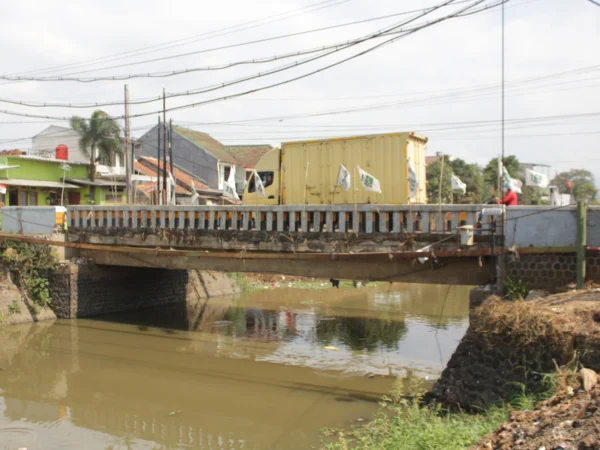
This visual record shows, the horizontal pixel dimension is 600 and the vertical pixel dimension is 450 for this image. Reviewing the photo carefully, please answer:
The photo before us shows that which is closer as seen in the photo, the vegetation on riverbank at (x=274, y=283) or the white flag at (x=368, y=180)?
the white flag at (x=368, y=180)

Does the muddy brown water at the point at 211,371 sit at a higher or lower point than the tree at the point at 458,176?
lower

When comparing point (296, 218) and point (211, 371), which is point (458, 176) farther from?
point (211, 371)

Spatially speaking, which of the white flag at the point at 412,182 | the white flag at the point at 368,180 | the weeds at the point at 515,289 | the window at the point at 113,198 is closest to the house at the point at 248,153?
the window at the point at 113,198

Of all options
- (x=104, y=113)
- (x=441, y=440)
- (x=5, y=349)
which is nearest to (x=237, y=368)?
(x=5, y=349)

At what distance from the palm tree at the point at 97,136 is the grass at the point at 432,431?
1120 inches

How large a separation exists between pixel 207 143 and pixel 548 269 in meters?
36.1

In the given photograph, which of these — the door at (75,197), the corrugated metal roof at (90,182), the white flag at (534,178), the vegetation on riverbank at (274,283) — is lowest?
the vegetation on riverbank at (274,283)

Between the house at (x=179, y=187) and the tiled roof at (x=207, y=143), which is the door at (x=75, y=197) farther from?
the tiled roof at (x=207, y=143)

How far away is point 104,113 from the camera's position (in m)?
33.8

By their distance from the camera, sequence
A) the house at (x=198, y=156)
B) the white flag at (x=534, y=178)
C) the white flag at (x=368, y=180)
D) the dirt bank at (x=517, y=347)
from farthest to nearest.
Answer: the house at (x=198, y=156)
the white flag at (x=368, y=180)
the white flag at (x=534, y=178)
the dirt bank at (x=517, y=347)

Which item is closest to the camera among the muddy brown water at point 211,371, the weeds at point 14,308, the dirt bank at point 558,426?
the dirt bank at point 558,426

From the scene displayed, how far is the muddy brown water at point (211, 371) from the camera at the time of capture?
9.89 metres

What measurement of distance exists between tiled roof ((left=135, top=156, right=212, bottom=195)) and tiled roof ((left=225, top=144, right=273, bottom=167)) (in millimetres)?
5309

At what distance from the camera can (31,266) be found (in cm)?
1917
